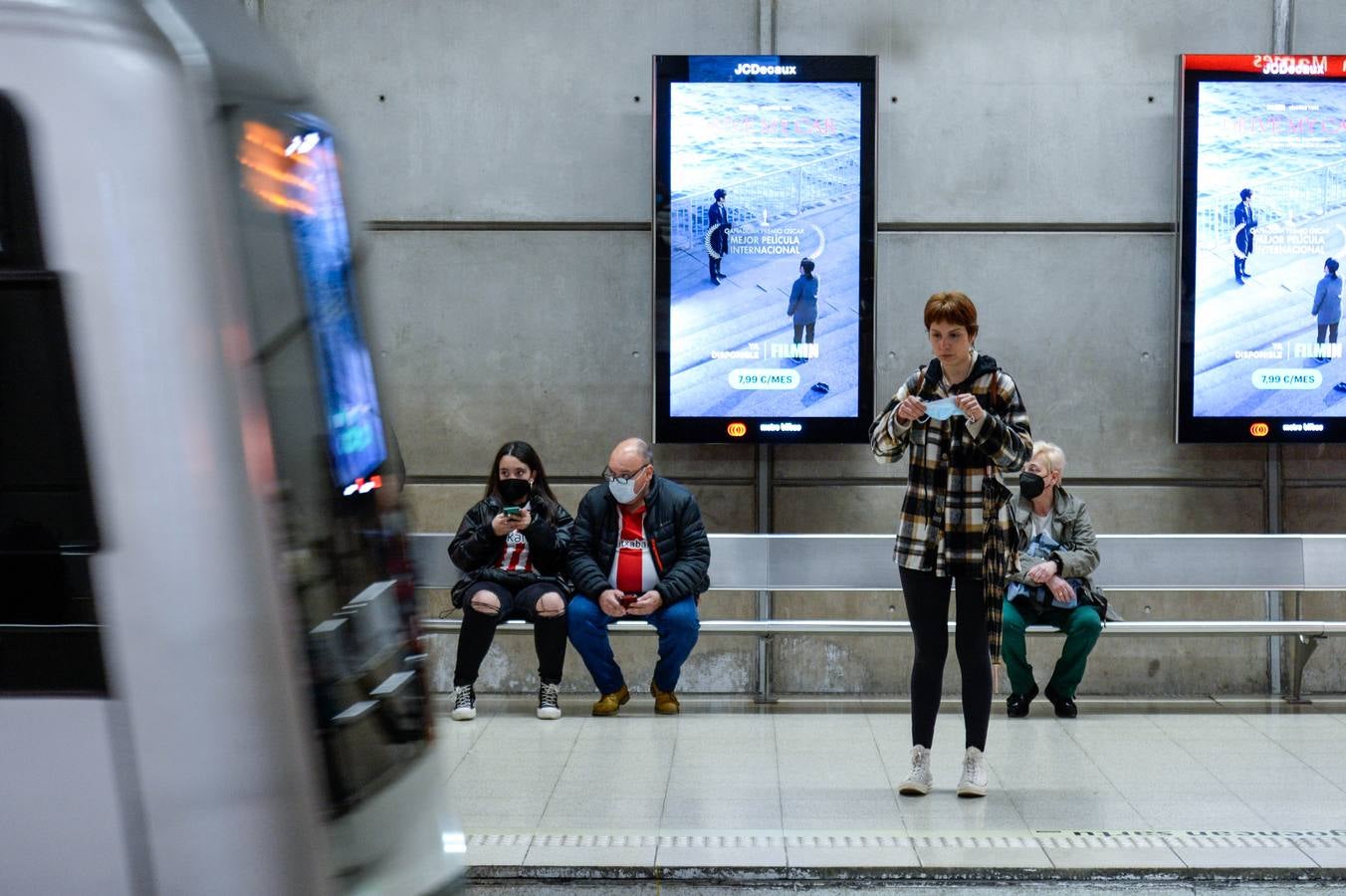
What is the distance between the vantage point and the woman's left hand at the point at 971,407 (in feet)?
16.2

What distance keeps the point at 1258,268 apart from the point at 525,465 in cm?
367

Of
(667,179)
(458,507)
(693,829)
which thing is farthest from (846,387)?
(693,829)

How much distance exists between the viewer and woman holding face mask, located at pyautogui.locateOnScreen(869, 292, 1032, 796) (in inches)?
200

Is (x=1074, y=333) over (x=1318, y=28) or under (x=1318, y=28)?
under

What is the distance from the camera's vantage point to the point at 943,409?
498 centimetres

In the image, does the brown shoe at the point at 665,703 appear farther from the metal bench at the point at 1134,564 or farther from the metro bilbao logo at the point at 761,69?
the metro bilbao logo at the point at 761,69

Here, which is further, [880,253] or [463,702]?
[880,253]

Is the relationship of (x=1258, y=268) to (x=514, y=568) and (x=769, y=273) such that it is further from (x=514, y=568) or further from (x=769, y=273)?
(x=514, y=568)

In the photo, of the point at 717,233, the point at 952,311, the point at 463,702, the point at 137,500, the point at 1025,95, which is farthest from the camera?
the point at 1025,95

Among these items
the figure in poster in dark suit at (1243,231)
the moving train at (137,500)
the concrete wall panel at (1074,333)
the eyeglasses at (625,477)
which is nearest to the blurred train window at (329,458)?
the moving train at (137,500)

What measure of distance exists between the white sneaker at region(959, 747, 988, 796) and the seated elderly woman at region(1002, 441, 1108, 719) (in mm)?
1653

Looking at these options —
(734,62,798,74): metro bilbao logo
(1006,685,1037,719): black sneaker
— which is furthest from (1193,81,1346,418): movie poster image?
(734,62,798,74): metro bilbao logo

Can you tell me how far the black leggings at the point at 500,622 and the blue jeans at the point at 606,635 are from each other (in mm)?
106

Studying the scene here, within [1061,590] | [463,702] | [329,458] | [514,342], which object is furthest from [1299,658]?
[329,458]
